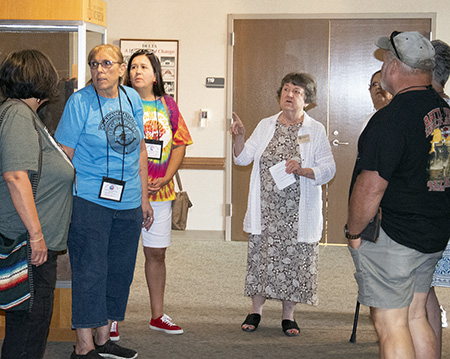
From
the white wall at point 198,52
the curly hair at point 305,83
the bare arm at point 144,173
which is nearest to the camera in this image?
the bare arm at point 144,173

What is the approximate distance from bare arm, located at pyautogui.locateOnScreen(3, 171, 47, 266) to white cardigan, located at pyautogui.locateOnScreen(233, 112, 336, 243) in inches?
71.8

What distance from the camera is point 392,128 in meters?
2.47

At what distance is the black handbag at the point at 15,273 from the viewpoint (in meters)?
2.43

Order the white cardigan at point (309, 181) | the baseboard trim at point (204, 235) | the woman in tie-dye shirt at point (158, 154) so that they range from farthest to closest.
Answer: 1. the baseboard trim at point (204, 235)
2. the white cardigan at point (309, 181)
3. the woman in tie-dye shirt at point (158, 154)

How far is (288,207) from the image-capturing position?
403cm

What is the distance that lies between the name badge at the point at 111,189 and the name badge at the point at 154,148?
2.18 ft

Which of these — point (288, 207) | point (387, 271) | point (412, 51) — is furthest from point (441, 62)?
point (288, 207)

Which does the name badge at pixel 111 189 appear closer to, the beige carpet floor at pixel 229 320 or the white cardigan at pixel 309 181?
the beige carpet floor at pixel 229 320

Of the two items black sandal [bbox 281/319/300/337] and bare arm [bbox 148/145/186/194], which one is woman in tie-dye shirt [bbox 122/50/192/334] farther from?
black sandal [bbox 281/319/300/337]

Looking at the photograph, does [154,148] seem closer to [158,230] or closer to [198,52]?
[158,230]

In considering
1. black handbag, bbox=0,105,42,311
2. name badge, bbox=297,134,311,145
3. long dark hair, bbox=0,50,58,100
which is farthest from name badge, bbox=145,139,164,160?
black handbag, bbox=0,105,42,311

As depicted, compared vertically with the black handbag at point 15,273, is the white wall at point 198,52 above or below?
above

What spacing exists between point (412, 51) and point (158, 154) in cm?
179

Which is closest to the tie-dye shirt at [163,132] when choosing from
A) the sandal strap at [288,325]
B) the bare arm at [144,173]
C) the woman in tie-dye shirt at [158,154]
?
the woman in tie-dye shirt at [158,154]
